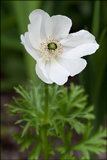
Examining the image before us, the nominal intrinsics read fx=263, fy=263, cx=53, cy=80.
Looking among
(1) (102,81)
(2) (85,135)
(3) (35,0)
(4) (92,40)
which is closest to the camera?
(4) (92,40)

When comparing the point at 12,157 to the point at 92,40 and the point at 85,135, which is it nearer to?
the point at 85,135

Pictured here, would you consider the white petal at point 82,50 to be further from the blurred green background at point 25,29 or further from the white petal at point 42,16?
the blurred green background at point 25,29

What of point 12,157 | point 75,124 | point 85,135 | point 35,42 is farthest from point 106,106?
point 35,42

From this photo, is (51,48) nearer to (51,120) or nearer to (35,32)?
(35,32)

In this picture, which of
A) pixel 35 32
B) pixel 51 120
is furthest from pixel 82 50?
pixel 51 120

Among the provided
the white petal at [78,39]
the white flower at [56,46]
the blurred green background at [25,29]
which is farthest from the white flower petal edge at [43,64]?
the blurred green background at [25,29]
